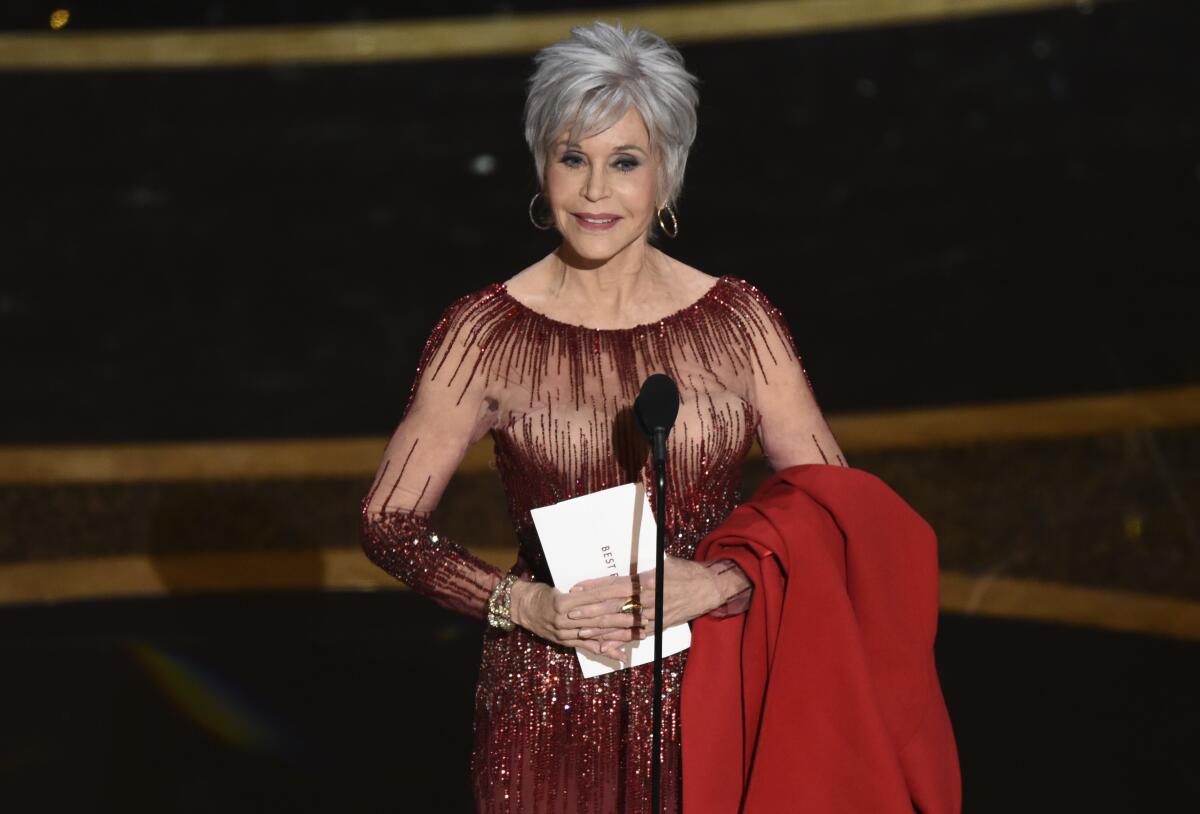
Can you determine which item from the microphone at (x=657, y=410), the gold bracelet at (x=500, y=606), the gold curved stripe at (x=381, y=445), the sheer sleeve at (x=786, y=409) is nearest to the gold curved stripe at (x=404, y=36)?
the gold curved stripe at (x=381, y=445)

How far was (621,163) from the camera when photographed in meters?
2.18

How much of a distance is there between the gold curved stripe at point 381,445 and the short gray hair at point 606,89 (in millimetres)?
3236

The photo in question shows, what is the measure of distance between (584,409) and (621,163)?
0.32 m

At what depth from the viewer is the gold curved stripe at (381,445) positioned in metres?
5.42

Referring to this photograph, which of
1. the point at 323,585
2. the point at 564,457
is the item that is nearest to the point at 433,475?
the point at 564,457

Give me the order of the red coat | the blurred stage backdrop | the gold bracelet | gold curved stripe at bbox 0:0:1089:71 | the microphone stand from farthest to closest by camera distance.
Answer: gold curved stripe at bbox 0:0:1089:71
the blurred stage backdrop
the gold bracelet
the red coat
the microphone stand

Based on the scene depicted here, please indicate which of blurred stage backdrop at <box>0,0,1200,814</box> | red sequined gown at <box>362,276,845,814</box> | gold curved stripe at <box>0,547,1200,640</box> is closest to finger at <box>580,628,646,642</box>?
red sequined gown at <box>362,276,845,814</box>

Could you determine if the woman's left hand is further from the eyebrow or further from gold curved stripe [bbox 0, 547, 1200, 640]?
gold curved stripe [bbox 0, 547, 1200, 640]

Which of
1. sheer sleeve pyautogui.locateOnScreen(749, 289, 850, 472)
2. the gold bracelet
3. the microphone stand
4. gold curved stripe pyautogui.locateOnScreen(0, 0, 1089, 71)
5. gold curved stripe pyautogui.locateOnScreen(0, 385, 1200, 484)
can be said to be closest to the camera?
the microphone stand

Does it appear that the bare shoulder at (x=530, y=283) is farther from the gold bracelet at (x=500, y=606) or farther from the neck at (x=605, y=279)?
the gold bracelet at (x=500, y=606)

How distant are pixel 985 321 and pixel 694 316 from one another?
3700mm

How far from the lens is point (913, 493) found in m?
5.26

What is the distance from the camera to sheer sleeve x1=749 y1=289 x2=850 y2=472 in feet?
7.44

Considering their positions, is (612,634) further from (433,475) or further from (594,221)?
(594,221)
